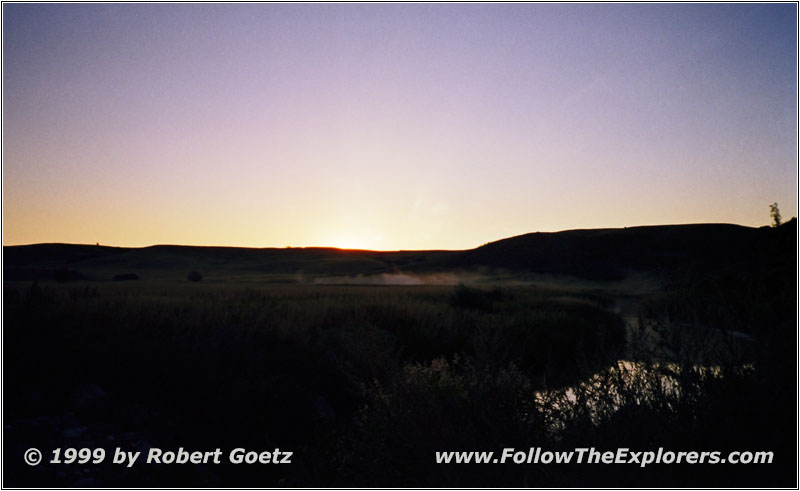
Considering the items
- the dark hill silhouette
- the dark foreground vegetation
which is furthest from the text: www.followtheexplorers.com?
the dark hill silhouette

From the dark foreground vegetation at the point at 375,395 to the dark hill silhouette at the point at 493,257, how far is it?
179ft

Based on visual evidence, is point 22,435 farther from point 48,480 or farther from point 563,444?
point 563,444

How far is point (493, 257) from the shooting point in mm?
82938

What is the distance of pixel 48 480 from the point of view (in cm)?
548

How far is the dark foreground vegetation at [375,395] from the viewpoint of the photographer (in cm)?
399

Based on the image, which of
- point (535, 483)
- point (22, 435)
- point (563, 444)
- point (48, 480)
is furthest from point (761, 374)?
point (22, 435)

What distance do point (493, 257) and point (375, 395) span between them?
7917 cm

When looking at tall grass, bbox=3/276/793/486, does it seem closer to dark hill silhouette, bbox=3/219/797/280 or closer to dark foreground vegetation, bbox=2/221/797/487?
dark foreground vegetation, bbox=2/221/797/487

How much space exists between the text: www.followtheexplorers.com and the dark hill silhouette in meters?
58.5

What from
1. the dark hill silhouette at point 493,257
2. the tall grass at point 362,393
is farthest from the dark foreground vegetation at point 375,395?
the dark hill silhouette at point 493,257

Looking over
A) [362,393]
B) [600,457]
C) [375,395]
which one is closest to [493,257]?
[362,393]

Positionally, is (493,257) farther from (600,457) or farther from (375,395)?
(600,457)

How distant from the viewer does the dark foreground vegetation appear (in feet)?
13.1

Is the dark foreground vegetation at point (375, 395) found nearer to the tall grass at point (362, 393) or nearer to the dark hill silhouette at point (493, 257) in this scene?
the tall grass at point (362, 393)
